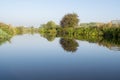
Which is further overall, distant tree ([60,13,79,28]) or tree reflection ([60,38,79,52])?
distant tree ([60,13,79,28])

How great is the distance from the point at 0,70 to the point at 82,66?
3509 millimetres

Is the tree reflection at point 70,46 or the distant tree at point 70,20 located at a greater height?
the distant tree at point 70,20

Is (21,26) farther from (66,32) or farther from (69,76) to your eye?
(69,76)

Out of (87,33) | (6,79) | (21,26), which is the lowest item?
(6,79)

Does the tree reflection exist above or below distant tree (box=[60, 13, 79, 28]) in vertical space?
below

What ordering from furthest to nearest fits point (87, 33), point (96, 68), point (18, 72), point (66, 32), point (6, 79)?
1. point (66, 32)
2. point (87, 33)
3. point (96, 68)
4. point (18, 72)
5. point (6, 79)

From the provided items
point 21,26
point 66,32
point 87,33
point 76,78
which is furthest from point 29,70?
point 21,26

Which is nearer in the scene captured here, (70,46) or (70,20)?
(70,46)

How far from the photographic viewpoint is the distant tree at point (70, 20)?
65.5m

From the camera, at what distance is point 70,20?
2581 inches

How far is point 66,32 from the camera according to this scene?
60.2 metres

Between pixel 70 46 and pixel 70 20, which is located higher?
pixel 70 20

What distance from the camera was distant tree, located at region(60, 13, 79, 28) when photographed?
215ft

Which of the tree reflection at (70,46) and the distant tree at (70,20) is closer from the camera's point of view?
the tree reflection at (70,46)
